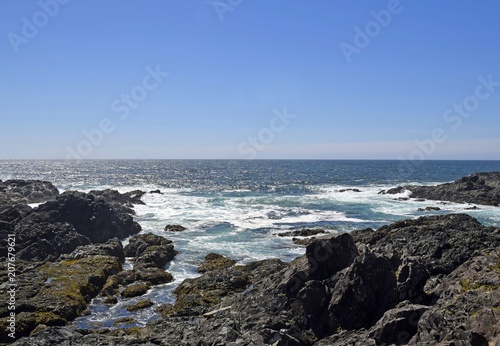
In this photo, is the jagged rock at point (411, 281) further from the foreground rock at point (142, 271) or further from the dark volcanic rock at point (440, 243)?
the foreground rock at point (142, 271)

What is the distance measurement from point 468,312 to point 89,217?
2079 inches

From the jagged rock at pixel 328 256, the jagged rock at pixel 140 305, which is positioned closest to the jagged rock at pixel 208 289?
the jagged rock at pixel 140 305

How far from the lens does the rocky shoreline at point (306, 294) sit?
53.5 feet

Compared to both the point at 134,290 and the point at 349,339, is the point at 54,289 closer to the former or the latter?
the point at 134,290

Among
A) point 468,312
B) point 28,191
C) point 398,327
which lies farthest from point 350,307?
point 28,191

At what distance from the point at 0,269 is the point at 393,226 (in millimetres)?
41644

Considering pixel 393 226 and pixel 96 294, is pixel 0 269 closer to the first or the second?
pixel 96 294

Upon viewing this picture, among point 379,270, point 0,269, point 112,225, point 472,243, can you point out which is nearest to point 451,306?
point 379,270

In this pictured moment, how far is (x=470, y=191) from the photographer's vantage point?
9238 cm

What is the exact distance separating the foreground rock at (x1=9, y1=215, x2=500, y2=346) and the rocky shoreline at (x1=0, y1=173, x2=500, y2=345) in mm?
59

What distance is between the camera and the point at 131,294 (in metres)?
31.9

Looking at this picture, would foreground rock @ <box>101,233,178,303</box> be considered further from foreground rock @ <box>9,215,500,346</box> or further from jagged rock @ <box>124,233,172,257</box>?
foreground rock @ <box>9,215,500,346</box>

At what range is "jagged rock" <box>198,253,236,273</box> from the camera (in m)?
39.2

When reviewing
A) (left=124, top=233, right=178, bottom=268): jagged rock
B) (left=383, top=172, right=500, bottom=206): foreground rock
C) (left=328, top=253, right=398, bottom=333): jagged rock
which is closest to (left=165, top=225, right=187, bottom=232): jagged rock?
(left=124, top=233, right=178, bottom=268): jagged rock
